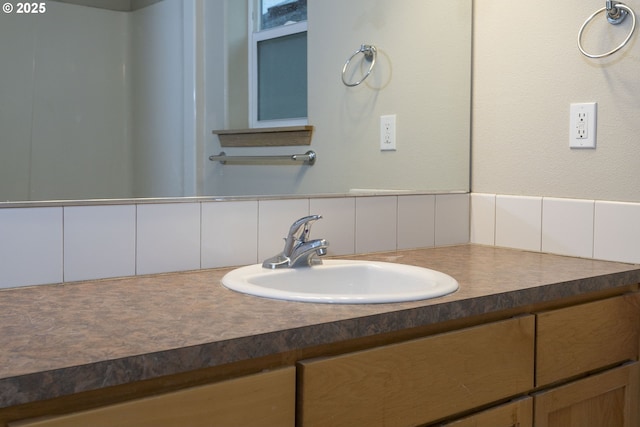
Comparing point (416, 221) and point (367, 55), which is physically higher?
point (367, 55)

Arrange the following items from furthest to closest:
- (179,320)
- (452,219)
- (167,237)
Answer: (452,219) < (167,237) < (179,320)

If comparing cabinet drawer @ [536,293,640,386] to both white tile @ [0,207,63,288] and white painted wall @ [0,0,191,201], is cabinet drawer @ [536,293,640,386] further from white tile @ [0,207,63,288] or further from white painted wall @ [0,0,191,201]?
white tile @ [0,207,63,288]

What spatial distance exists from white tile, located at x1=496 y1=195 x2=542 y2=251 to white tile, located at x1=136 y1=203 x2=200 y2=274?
35.0 inches

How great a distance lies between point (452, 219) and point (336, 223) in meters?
0.42

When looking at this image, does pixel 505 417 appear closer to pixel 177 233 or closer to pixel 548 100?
pixel 177 233

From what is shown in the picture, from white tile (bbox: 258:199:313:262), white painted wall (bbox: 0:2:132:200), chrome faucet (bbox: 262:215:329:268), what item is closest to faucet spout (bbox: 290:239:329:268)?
chrome faucet (bbox: 262:215:329:268)

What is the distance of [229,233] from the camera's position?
1576mm

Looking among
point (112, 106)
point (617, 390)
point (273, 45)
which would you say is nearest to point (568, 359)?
point (617, 390)

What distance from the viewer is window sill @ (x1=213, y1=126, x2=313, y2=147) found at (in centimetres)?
154

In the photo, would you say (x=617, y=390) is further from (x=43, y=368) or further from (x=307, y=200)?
(x=43, y=368)

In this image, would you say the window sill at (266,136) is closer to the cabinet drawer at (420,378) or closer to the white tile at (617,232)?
the cabinet drawer at (420,378)

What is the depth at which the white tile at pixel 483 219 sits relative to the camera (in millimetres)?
2023

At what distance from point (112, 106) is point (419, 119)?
0.93m

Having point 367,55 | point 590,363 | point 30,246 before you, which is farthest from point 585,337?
point 30,246
